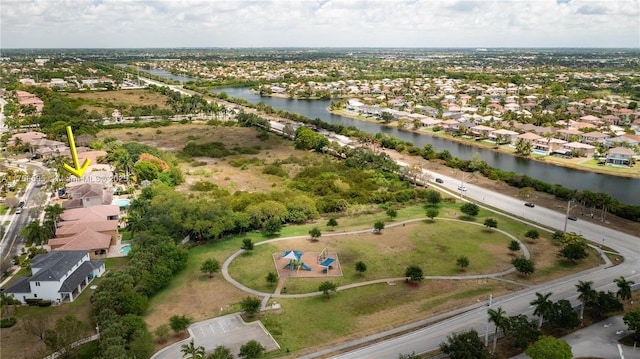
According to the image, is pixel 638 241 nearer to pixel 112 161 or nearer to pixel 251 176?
pixel 251 176

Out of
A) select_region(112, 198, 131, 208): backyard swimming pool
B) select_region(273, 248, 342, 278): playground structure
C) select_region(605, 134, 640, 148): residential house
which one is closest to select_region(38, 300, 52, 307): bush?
select_region(273, 248, 342, 278): playground structure

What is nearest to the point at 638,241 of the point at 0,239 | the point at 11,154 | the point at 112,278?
the point at 112,278

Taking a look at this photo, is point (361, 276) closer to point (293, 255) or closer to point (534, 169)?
point (293, 255)

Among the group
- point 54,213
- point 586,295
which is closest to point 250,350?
point 586,295

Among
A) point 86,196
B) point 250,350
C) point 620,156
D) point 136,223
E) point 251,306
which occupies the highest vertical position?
point 620,156

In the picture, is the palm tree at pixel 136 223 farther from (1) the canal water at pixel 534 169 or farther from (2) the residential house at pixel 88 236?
(1) the canal water at pixel 534 169
